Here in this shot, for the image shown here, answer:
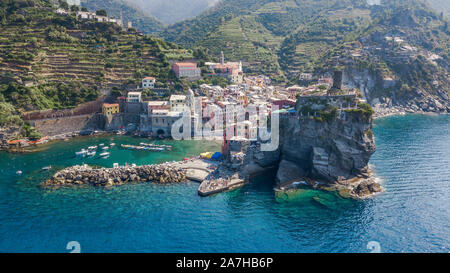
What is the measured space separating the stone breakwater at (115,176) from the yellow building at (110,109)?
2274cm

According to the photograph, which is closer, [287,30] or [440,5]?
[287,30]

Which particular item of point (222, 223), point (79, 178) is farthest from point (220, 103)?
point (222, 223)

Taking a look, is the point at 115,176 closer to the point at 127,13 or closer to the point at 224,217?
the point at 224,217

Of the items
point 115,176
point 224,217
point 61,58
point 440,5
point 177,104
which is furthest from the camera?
point 440,5

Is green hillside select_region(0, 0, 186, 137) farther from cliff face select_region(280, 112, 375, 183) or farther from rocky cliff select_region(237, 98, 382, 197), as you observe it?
cliff face select_region(280, 112, 375, 183)

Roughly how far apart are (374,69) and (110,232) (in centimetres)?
8445

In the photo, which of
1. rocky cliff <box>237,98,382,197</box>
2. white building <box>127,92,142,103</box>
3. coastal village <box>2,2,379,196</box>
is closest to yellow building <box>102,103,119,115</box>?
coastal village <box>2,2,379,196</box>

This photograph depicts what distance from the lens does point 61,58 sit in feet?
228

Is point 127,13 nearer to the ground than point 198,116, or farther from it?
farther from it

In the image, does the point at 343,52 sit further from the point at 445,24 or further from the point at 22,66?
the point at 22,66

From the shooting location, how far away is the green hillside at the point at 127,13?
18100cm

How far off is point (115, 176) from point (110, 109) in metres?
26.8

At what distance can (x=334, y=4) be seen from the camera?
15400 cm

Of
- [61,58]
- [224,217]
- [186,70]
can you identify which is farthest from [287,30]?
[224,217]
